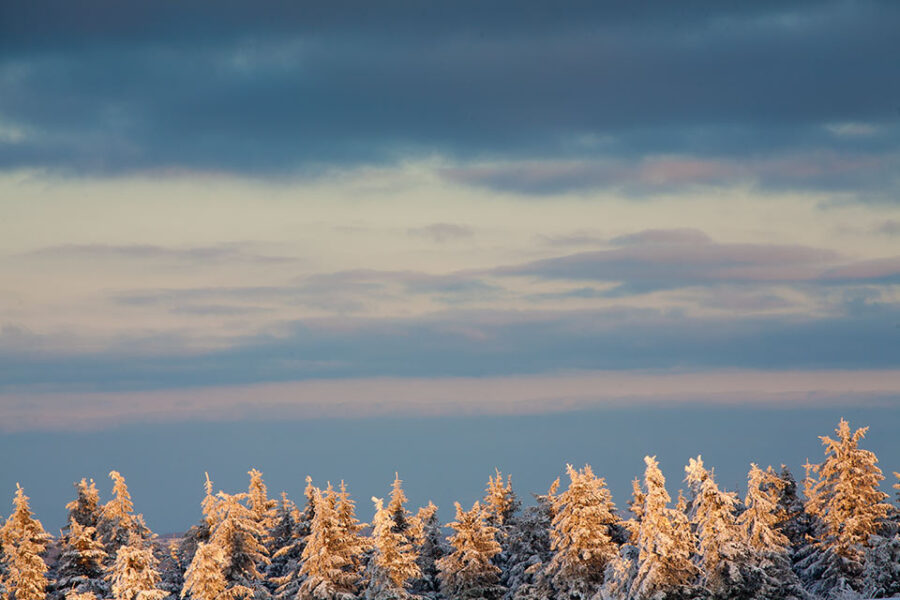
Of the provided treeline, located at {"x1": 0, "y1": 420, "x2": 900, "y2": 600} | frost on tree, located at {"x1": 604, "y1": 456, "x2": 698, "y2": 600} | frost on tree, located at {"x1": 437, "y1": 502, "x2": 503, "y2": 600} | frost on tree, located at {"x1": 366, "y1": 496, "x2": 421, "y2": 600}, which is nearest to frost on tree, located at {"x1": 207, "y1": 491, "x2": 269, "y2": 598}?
treeline, located at {"x1": 0, "y1": 420, "x2": 900, "y2": 600}

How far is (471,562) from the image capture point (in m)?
74.4

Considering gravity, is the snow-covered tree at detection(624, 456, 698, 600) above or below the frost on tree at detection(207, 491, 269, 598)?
below

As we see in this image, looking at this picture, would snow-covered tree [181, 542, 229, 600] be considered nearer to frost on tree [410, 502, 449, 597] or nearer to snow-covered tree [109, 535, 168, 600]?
snow-covered tree [109, 535, 168, 600]

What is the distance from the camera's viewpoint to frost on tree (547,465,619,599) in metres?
67.4

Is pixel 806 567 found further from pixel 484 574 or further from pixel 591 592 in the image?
pixel 484 574

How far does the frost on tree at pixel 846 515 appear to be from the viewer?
68.9 meters

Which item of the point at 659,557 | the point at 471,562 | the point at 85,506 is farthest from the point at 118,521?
the point at 659,557

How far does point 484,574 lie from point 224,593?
1786 centimetres

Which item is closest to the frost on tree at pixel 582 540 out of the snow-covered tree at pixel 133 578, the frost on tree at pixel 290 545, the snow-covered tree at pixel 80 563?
the frost on tree at pixel 290 545

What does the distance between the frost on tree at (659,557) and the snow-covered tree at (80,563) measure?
35.1 m

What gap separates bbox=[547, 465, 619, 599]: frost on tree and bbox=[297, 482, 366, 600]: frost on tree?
41.6ft

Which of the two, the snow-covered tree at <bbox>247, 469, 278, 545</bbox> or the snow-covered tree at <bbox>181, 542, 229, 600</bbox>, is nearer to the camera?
the snow-covered tree at <bbox>181, 542, 229, 600</bbox>

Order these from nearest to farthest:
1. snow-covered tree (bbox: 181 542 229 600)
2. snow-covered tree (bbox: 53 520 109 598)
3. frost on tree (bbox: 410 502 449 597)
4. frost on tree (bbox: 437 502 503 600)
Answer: snow-covered tree (bbox: 181 542 229 600) < snow-covered tree (bbox: 53 520 109 598) < frost on tree (bbox: 437 502 503 600) < frost on tree (bbox: 410 502 449 597)

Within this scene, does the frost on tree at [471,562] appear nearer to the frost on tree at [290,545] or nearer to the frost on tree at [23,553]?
the frost on tree at [290,545]
